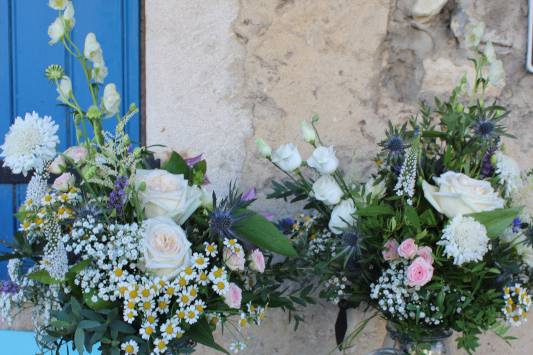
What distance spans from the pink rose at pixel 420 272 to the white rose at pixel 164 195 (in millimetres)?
478

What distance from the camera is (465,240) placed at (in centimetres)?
119

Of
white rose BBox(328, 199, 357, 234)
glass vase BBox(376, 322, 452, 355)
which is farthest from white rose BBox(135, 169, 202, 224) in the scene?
glass vase BBox(376, 322, 452, 355)

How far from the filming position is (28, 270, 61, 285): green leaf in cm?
123

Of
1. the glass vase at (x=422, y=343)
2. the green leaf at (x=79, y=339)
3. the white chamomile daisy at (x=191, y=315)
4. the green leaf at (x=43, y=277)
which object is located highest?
the green leaf at (x=43, y=277)

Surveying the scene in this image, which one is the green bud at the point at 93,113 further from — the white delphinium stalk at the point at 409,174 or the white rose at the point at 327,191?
the white delphinium stalk at the point at 409,174

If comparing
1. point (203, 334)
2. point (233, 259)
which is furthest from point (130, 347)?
point (233, 259)

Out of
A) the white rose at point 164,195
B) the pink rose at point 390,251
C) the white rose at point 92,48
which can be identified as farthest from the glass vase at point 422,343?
the white rose at point 92,48

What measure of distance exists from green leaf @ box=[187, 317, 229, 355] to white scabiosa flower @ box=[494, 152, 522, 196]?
702 mm

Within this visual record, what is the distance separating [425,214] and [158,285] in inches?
22.2

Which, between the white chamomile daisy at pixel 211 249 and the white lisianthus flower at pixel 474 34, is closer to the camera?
the white chamomile daisy at pixel 211 249

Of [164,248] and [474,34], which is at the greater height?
[474,34]

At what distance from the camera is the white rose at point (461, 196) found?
1.24 meters

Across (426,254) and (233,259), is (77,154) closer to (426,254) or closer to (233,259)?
(233,259)

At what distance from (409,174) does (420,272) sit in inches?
7.8
